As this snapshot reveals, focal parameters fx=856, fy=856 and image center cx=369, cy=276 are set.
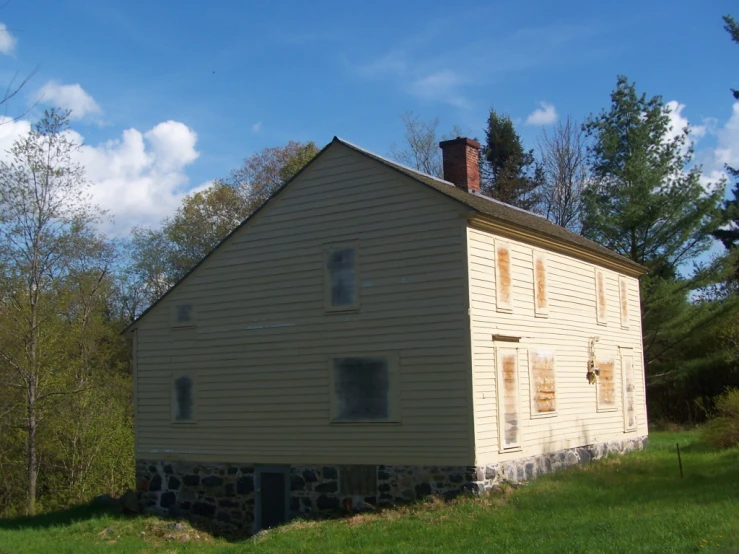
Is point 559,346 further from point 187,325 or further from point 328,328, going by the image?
point 187,325

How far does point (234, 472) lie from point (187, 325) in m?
3.48

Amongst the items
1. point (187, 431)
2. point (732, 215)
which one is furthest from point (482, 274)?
point (732, 215)

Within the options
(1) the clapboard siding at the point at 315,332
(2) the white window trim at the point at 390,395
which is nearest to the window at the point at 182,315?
(1) the clapboard siding at the point at 315,332

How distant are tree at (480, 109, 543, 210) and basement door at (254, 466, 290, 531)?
26481mm

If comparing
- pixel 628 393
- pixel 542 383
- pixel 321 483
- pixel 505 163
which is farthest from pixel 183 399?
pixel 505 163

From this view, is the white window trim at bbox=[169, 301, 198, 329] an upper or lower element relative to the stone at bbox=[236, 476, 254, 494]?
upper

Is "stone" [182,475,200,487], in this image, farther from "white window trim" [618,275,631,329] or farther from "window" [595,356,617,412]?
"white window trim" [618,275,631,329]

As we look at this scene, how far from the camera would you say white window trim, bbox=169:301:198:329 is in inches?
760

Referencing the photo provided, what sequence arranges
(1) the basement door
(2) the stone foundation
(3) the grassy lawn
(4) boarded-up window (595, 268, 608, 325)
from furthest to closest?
(4) boarded-up window (595, 268, 608, 325) < (1) the basement door < (2) the stone foundation < (3) the grassy lawn

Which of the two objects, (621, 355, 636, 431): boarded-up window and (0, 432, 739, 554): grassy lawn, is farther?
(621, 355, 636, 431): boarded-up window

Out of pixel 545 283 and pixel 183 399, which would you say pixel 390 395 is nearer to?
pixel 545 283

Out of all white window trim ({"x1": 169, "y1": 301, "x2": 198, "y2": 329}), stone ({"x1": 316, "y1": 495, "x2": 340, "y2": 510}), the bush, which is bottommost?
stone ({"x1": 316, "y1": 495, "x2": 340, "y2": 510})

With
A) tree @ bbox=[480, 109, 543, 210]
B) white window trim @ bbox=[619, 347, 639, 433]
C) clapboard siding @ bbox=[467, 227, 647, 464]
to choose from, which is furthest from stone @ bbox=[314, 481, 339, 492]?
tree @ bbox=[480, 109, 543, 210]

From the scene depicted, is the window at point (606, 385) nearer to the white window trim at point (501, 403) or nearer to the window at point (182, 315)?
the white window trim at point (501, 403)
